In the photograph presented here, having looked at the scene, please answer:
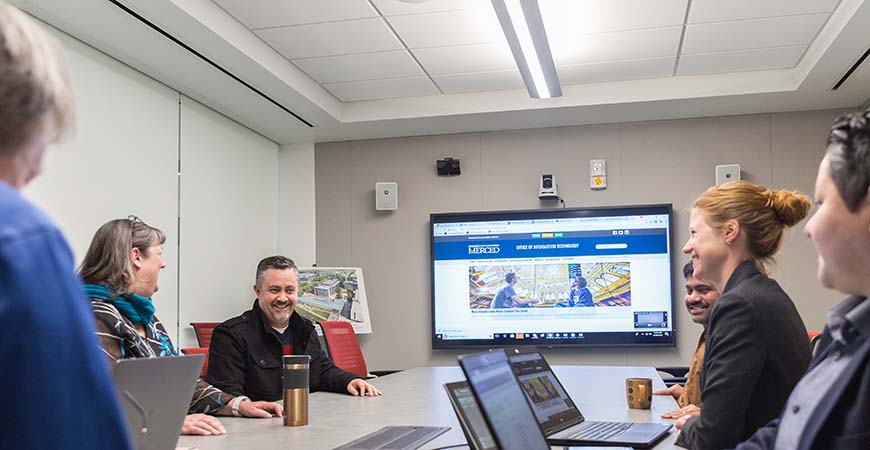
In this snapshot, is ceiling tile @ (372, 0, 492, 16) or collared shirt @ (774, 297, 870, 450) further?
ceiling tile @ (372, 0, 492, 16)

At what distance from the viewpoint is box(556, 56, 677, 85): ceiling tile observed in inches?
213

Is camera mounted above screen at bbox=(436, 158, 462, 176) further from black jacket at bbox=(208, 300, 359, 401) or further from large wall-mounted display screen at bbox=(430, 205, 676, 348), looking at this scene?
black jacket at bbox=(208, 300, 359, 401)

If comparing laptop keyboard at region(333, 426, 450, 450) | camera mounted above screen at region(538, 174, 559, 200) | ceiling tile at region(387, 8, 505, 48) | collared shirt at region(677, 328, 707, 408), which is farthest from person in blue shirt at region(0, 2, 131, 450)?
camera mounted above screen at region(538, 174, 559, 200)

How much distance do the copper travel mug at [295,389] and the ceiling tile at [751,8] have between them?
3125 millimetres

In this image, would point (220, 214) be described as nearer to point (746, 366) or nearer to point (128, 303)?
point (128, 303)

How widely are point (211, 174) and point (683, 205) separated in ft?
12.0

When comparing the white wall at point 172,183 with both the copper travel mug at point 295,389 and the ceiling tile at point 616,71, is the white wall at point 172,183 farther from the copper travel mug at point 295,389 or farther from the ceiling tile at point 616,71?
the ceiling tile at point 616,71

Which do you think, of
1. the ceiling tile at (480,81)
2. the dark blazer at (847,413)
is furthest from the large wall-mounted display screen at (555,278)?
the dark blazer at (847,413)

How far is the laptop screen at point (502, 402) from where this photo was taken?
4.18 feet

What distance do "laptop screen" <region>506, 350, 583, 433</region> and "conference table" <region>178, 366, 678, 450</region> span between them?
0.76ft

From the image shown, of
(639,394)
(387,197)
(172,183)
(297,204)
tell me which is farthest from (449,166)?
(639,394)

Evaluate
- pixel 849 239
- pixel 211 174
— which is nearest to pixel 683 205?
pixel 211 174

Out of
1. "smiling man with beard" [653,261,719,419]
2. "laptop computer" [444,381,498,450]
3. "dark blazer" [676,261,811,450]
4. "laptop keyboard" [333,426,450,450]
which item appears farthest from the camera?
"smiling man with beard" [653,261,719,419]

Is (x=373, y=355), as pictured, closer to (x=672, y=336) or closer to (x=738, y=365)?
(x=672, y=336)
